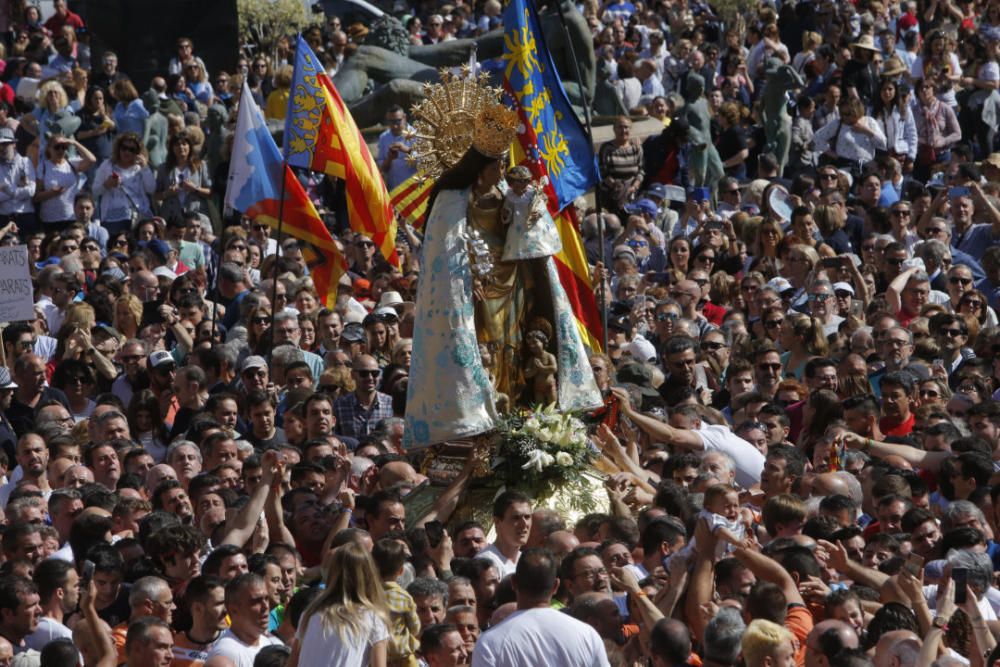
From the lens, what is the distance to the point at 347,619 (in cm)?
899

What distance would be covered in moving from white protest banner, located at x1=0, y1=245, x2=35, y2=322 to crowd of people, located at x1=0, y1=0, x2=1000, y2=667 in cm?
45

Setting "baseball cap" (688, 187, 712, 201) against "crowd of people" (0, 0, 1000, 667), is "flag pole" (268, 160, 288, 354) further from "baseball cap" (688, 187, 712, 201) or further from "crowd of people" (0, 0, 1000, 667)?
"baseball cap" (688, 187, 712, 201)

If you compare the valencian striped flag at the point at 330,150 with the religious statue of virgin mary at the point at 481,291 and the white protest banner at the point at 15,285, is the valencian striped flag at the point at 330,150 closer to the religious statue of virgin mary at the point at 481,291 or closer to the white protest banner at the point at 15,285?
the white protest banner at the point at 15,285

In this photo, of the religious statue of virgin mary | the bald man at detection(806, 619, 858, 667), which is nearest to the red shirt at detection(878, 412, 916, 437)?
the religious statue of virgin mary

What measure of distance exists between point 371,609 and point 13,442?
251 inches

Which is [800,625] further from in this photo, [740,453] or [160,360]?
[160,360]

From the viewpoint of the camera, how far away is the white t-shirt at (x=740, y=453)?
13734 millimetres

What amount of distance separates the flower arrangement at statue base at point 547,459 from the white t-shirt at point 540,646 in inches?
150

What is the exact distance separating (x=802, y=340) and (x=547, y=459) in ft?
12.7

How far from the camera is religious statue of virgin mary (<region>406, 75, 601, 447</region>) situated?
43.0 feet

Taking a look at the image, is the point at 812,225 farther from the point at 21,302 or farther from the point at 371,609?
the point at 371,609

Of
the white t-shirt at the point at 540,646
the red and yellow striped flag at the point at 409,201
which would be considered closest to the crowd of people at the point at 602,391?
the white t-shirt at the point at 540,646

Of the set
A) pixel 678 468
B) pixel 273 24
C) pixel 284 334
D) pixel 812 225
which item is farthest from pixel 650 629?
pixel 273 24

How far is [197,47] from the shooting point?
29109 mm
